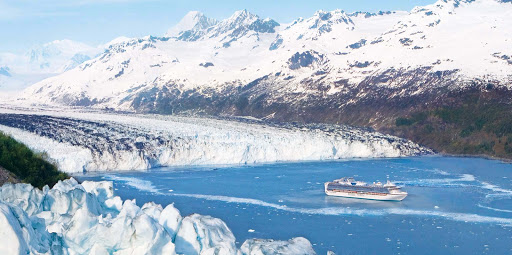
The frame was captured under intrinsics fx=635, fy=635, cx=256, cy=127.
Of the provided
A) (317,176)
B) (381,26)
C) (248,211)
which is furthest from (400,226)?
(381,26)

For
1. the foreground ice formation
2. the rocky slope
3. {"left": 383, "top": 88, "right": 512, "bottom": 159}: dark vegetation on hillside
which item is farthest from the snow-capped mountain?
the foreground ice formation

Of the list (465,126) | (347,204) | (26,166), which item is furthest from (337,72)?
(26,166)

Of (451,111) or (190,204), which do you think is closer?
(190,204)

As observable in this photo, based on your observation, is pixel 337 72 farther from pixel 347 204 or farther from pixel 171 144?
pixel 347 204

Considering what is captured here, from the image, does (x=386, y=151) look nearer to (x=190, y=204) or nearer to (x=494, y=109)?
(x=494, y=109)

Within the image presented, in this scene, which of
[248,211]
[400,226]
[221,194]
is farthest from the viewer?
[221,194]

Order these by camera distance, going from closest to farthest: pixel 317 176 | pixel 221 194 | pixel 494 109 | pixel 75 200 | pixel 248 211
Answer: pixel 75 200 → pixel 248 211 → pixel 221 194 → pixel 317 176 → pixel 494 109

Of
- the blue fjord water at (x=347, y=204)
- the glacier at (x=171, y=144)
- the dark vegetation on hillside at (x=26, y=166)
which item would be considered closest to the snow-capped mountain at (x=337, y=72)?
the glacier at (x=171, y=144)
